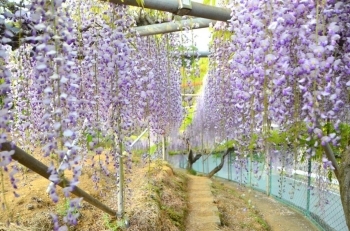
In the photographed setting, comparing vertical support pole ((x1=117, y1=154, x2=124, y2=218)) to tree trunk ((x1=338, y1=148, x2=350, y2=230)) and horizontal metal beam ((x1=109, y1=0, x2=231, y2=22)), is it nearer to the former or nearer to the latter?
horizontal metal beam ((x1=109, y1=0, x2=231, y2=22))

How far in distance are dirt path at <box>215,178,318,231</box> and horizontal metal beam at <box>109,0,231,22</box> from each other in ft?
11.5

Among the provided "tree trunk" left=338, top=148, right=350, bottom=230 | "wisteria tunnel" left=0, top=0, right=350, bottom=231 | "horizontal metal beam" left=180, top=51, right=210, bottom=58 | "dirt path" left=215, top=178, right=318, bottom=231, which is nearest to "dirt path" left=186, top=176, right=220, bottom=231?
"wisteria tunnel" left=0, top=0, right=350, bottom=231

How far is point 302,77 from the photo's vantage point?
5.60 ft

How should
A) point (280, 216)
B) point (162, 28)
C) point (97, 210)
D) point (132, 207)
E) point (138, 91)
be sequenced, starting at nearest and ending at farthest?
point (138, 91)
point (162, 28)
point (97, 210)
point (132, 207)
point (280, 216)

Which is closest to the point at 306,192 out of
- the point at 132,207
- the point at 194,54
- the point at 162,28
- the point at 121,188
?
the point at 194,54

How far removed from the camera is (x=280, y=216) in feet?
23.3

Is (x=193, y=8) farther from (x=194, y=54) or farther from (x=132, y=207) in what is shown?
(x=194, y=54)

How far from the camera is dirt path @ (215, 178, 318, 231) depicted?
634cm

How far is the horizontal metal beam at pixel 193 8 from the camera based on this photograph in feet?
7.66

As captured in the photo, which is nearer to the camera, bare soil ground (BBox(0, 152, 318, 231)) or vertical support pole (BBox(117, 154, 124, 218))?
bare soil ground (BBox(0, 152, 318, 231))

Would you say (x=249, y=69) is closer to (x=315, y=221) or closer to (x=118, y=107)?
(x=118, y=107)

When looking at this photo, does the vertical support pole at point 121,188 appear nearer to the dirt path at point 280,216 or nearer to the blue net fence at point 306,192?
the blue net fence at point 306,192

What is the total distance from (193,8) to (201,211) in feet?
12.1

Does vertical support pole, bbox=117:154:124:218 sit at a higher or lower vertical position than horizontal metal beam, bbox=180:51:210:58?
lower
